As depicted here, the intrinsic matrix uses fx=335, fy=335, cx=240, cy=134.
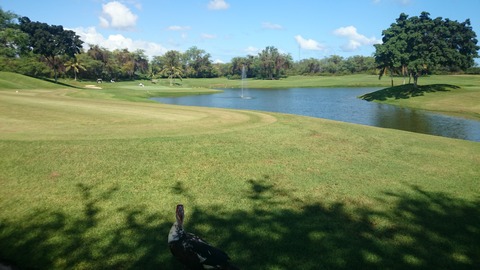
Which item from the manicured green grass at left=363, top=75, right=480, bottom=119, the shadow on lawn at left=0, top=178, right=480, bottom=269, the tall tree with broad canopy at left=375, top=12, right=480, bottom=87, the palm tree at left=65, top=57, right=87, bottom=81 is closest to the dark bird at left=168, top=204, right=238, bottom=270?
A: the shadow on lawn at left=0, top=178, right=480, bottom=269

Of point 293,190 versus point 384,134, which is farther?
point 384,134

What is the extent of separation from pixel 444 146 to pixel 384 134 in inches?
120

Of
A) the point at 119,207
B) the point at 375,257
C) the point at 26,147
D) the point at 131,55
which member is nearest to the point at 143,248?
the point at 119,207

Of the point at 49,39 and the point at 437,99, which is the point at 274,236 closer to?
the point at 437,99

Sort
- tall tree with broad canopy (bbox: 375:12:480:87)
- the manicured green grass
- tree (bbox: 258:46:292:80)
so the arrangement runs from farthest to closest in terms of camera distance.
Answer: tree (bbox: 258:46:292:80)
tall tree with broad canopy (bbox: 375:12:480:87)
the manicured green grass

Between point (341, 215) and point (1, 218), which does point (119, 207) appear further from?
point (341, 215)

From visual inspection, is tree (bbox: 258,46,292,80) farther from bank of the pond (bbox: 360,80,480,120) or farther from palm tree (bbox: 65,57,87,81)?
bank of the pond (bbox: 360,80,480,120)

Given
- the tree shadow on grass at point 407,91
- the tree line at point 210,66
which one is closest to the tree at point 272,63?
the tree line at point 210,66

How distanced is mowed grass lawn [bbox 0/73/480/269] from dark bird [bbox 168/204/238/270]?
83cm

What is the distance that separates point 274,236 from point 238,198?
2.15m

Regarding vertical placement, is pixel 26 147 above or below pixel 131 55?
below

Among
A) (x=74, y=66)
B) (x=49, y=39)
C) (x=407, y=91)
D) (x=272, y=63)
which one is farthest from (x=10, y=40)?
(x=272, y=63)

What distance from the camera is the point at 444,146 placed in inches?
650

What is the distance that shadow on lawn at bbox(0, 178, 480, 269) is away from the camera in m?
6.73
